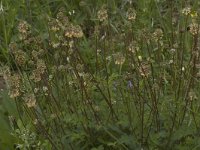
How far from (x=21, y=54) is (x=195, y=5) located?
222 cm

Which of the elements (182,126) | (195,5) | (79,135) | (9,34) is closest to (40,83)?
(79,135)

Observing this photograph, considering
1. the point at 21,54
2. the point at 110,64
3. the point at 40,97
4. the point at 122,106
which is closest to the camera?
the point at 21,54

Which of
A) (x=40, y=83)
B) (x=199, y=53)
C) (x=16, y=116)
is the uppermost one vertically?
(x=199, y=53)

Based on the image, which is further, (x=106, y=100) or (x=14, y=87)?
(x=106, y=100)

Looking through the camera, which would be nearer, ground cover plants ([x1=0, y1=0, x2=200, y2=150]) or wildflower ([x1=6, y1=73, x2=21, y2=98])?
wildflower ([x1=6, y1=73, x2=21, y2=98])

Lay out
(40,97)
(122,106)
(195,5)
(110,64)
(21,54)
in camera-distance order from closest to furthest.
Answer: (21,54)
(122,106)
(40,97)
(110,64)
(195,5)

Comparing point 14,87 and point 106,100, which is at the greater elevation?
point 14,87

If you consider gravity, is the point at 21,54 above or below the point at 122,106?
above

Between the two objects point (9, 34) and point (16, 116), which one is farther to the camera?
point (9, 34)

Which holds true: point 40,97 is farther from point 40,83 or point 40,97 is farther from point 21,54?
point 21,54

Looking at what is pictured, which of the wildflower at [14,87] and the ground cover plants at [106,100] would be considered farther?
the ground cover plants at [106,100]

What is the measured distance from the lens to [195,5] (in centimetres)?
423

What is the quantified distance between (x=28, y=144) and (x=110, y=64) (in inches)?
46.4

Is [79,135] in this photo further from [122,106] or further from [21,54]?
[21,54]
